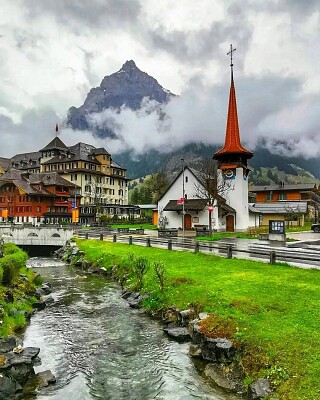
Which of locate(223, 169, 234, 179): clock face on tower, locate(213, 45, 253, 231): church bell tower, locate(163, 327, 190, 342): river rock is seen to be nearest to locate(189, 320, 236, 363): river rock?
locate(163, 327, 190, 342): river rock

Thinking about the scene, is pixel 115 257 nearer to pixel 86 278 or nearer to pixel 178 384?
pixel 86 278

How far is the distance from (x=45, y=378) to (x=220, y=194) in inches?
2062

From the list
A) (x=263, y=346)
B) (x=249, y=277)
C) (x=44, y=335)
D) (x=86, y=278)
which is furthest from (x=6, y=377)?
(x=86, y=278)

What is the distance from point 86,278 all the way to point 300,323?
19994 mm

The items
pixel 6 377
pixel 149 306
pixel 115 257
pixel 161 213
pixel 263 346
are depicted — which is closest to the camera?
pixel 6 377

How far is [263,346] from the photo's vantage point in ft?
36.8

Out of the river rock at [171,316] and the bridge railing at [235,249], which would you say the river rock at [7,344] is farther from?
the bridge railing at [235,249]

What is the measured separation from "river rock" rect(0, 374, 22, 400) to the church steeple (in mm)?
53274

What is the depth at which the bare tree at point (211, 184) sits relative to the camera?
5353 centimetres

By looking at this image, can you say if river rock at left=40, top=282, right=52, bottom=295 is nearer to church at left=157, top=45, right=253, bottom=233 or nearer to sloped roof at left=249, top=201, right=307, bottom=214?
church at left=157, top=45, right=253, bottom=233

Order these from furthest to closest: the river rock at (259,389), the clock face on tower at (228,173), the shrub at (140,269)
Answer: the clock face on tower at (228,173) < the shrub at (140,269) < the river rock at (259,389)

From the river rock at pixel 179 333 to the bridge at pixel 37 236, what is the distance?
38.9 m

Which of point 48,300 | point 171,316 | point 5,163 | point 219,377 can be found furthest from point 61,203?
point 219,377

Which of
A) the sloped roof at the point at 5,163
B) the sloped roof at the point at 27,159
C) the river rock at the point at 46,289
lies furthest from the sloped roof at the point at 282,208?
the sloped roof at the point at 5,163
